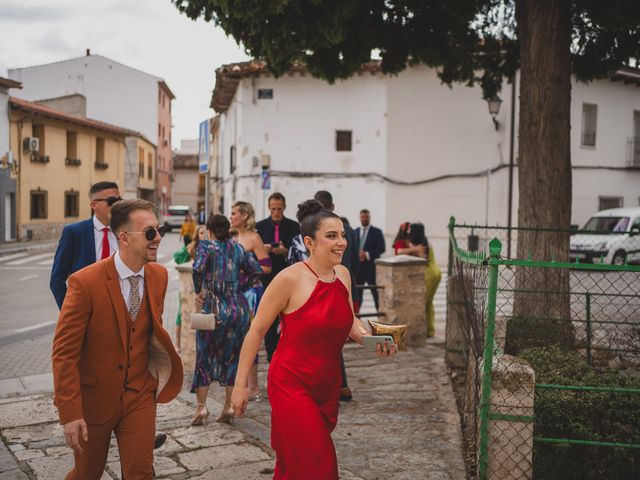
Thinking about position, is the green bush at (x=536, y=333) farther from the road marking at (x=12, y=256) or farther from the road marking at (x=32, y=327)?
the road marking at (x=12, y=256)

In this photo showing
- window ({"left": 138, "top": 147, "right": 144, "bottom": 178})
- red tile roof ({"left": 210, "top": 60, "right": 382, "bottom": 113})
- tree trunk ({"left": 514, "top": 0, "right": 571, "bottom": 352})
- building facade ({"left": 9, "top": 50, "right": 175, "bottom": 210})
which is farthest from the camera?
building facade ({"left": 9, "top": 50, "right": 175, "bottom": 210})

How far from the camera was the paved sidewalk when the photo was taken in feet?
15.2

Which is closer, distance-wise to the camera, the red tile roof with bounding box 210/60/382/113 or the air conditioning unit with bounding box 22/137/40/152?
the red tile roof with bounding box 210/60/382/113

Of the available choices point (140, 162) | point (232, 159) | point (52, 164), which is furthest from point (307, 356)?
point (140, 162)

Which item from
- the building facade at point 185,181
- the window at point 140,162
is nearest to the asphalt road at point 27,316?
the window at point 140,162

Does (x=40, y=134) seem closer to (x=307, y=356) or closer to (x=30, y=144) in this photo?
(x=30, y=144)

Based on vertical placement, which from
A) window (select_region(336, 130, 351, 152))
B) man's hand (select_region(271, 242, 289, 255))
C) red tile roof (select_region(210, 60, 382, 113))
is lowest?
man's hand (select_region(271, 242, 289, 255))

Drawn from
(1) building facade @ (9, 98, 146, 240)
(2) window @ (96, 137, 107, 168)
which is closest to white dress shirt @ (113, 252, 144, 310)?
(1) building facade @ (9, 98, 146, 240)

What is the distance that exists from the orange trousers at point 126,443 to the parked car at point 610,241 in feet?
51.6

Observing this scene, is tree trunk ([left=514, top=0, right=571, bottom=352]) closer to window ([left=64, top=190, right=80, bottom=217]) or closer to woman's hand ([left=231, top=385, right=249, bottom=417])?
woman's hand ([left=231, top=385, right=249, bottom=417])

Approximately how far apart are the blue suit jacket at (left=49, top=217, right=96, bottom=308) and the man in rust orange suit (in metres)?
1.68

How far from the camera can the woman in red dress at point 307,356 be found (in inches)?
128

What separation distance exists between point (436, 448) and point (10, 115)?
1170 inches

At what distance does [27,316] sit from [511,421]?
993 cm
